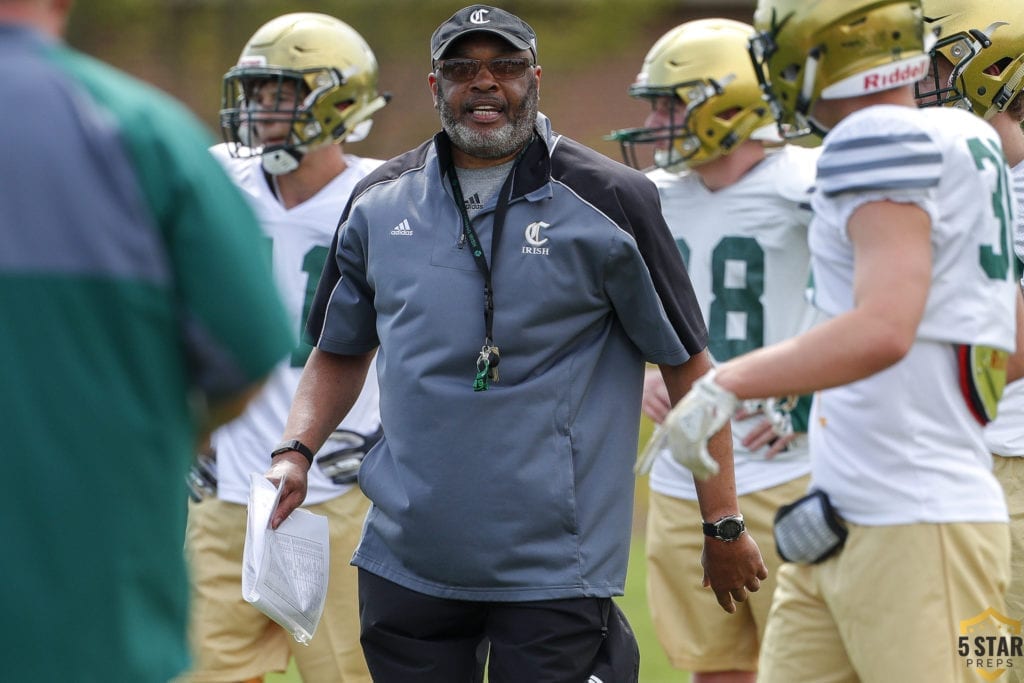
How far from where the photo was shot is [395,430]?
3750 millimetres

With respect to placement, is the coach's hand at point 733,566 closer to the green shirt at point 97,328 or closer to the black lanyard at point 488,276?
the black lanyard at point 488,276

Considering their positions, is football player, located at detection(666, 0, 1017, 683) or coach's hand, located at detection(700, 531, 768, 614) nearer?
football player, located at detection(666, 0, 1017, 683)

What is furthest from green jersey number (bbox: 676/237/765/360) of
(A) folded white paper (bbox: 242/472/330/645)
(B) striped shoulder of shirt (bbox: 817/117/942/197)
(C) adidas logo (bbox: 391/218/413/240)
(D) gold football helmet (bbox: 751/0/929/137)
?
(B) striped shoulder of shirt (bbox: 817/117/942/197)

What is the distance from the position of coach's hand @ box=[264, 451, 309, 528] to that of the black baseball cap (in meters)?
1.10

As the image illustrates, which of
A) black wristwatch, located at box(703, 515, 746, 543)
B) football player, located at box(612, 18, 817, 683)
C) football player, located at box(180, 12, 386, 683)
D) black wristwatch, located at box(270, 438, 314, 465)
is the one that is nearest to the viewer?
black wristwatch, located at box(703, 515, 746, 543)

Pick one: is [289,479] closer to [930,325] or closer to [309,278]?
[309,278]

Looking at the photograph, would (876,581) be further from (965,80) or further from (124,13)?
(124,13)

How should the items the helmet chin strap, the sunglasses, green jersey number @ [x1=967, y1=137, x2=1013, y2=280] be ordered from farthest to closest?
the helmet chin strap → the sunglasses → green jersey number @ [x1=967, y1=137, x2=1013, y2=280]

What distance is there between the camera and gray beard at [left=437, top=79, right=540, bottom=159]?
151 inches

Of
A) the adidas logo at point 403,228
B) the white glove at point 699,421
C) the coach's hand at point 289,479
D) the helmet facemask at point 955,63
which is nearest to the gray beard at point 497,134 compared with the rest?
the adidas logo at point 403,228

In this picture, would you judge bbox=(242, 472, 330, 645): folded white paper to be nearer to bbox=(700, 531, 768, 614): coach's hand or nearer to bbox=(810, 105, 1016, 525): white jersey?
bbox=(700, 531, 768, 614): coach's hand

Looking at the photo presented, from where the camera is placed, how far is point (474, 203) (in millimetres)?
3803

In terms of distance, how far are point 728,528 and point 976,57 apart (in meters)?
1.65

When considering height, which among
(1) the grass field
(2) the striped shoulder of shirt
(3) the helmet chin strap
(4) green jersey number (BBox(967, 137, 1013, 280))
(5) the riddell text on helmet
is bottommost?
(1) the grass field
